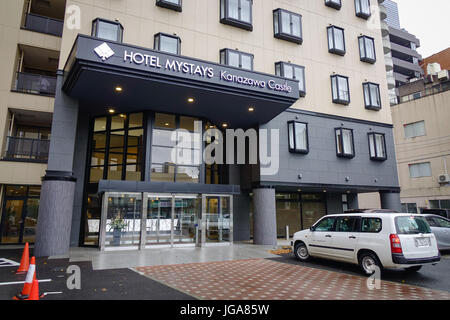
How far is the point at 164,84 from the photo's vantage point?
11.7 m

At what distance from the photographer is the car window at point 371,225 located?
8.21 m

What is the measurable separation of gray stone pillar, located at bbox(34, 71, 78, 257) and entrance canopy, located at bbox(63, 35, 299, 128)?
0.98m

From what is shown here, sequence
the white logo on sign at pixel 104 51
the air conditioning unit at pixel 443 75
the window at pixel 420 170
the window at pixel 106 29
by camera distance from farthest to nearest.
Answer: the air conditioning unit at pixel 443 75, the window at pixel 420 170, the window at pixel 106 29, the white logo on sign at pixel 104 51

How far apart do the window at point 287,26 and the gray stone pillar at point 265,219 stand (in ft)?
30.5

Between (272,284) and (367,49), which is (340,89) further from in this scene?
(272,284)

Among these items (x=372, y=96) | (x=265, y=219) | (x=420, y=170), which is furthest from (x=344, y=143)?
(x=420, y=170)

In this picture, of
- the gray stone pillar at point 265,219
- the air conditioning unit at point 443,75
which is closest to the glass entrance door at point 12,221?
the gray stone pillar at point 265,219

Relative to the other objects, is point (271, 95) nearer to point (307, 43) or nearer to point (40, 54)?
point (307, 43)

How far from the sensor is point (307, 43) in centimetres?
1859

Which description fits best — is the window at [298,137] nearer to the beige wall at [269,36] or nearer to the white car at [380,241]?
the beige wall at [269,36]

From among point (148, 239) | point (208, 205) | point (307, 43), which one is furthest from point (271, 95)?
point (148, 239)

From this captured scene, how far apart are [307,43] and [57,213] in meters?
16.8

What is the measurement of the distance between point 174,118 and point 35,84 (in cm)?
780
